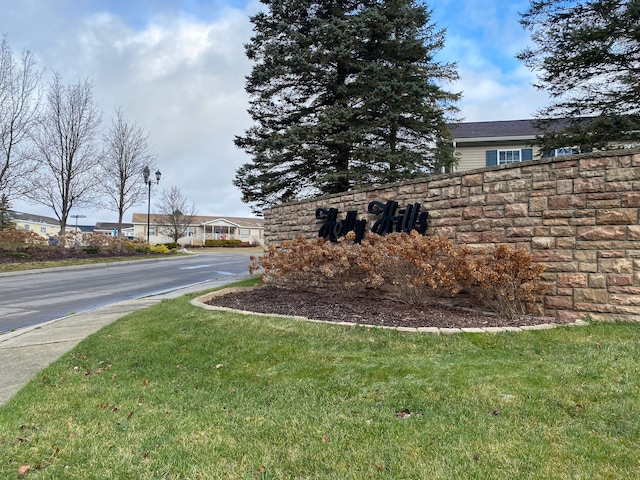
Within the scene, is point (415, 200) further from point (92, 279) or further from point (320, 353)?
point (92, 279)

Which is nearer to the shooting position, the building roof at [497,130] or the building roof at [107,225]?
the building roof at [497,130]

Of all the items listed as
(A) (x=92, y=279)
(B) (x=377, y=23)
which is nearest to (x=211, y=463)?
(B) (x=377, y=23)

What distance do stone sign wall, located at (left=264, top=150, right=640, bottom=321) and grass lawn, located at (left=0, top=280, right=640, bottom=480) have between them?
62cm

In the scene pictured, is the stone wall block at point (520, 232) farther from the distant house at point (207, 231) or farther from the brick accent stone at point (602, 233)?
the distant house at point (207, 231)

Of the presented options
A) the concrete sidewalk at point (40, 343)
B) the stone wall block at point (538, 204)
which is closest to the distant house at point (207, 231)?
the concrete sidewalk at point (40, 343)

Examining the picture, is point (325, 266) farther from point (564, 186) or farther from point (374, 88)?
point (374, 88)

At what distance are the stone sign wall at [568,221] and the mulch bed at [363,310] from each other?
2.41 feet

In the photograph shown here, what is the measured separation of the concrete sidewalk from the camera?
4.50 meters

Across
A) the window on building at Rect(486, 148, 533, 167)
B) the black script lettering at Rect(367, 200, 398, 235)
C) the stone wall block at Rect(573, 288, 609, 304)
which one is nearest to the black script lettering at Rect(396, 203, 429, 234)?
the black script lettering at Rect(367, 200, 398, 235)

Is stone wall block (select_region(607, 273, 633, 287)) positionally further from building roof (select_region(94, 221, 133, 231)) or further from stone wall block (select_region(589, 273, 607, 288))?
building roof (select_region(94, 221, 133, 231))

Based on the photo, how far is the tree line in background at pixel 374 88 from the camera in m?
11.8

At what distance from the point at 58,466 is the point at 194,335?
292 cm

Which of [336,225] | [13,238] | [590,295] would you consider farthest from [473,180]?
[13,238]

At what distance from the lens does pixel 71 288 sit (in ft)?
40.9
